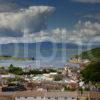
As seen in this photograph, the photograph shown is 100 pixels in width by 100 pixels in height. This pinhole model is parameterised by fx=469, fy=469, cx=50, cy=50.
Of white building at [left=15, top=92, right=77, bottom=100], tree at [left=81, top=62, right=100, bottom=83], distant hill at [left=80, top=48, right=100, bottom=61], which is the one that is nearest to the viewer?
white building at [left=15, top=92, right=77, bottom=100]

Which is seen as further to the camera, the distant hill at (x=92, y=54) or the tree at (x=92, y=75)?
the distant hill at (x=92, y=54)

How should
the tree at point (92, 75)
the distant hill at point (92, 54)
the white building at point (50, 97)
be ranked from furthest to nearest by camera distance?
1. the distant hill at point (92, 54)
2. the tree at point (92, 75)
3. the white building at point (50, 97)

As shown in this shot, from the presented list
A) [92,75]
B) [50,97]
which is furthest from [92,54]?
[50,97]

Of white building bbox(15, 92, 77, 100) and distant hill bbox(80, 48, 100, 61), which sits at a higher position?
distant hill bbox(80, 48, 100, 61)

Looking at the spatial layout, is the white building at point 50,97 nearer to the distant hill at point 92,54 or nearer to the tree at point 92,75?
the tree at point 92,75

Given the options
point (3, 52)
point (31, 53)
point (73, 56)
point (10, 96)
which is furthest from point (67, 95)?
point (3, 52)

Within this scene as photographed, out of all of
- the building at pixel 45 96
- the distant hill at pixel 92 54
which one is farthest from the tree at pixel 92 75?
the distant hill at pixel 92 54

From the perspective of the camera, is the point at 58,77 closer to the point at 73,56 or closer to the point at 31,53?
the point at 73,56

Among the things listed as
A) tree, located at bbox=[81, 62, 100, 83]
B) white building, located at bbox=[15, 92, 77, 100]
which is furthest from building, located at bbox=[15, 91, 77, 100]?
tree, located at bbox=[81, 62, 100, 83]

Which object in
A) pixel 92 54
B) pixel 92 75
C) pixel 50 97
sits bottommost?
pixel 50 97

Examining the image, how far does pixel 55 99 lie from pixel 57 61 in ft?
100

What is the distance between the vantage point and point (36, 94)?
1312cm

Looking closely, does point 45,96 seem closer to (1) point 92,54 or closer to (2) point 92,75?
(2) point 92,75

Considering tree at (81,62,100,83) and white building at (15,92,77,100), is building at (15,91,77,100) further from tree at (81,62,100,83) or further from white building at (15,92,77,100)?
tree at (81,62,100,83)
